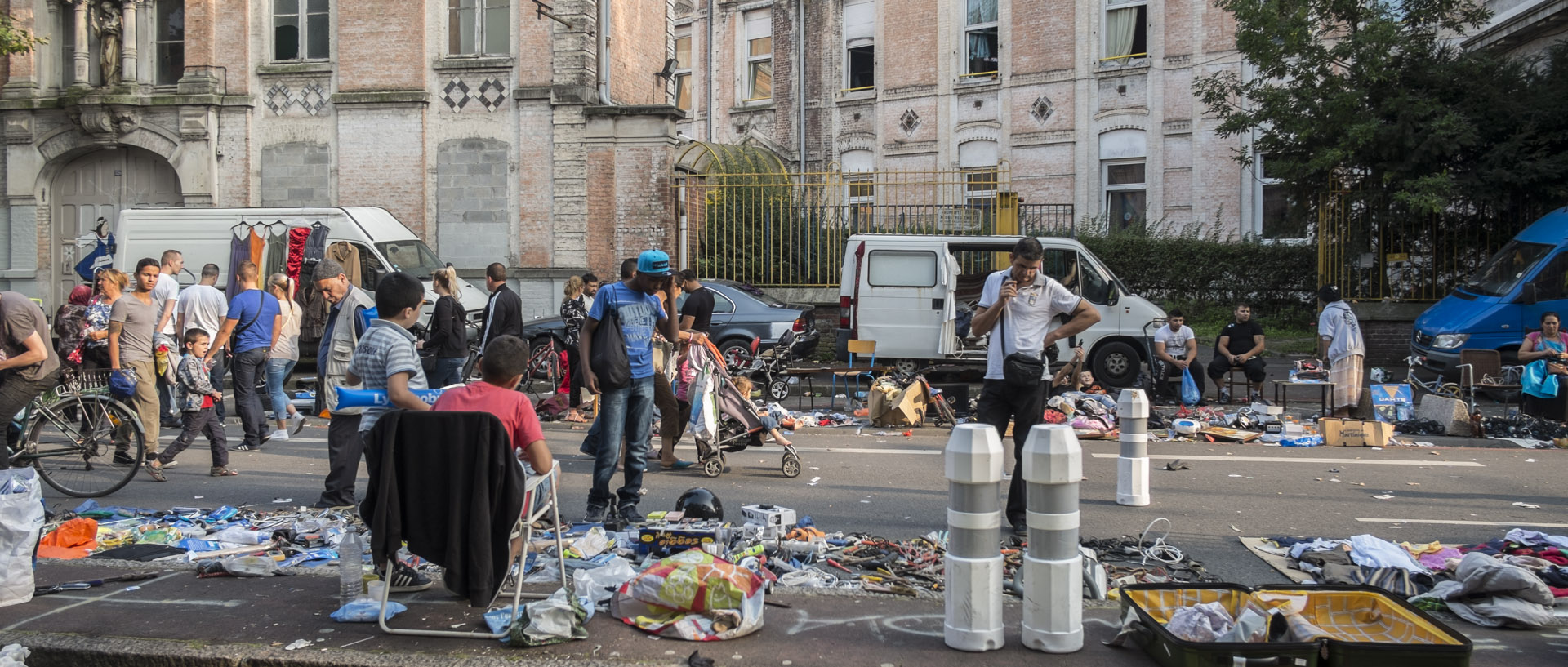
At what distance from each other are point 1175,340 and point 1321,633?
10765 millimetres

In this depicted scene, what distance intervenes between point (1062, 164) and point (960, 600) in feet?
73.7

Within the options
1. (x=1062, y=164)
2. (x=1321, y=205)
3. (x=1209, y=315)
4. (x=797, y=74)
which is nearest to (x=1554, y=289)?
(x=1321, y=205)

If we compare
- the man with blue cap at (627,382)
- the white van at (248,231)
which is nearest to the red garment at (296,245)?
the white van at (248,231)

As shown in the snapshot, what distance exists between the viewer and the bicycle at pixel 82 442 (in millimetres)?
8727

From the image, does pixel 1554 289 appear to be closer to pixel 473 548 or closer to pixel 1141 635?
pixel 1141 635

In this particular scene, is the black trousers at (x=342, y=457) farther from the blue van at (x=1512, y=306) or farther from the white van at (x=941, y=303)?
the blue van at (x=1512, y=306)

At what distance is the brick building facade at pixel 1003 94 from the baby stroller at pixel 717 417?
15.1 m

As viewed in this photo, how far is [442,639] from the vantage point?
5.05 meters

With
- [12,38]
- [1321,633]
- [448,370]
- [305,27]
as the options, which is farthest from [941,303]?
[12,38]

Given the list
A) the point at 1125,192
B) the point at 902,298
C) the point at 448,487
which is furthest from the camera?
the point at 1125,192

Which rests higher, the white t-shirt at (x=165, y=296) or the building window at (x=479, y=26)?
the building window at (x=479, y=26)

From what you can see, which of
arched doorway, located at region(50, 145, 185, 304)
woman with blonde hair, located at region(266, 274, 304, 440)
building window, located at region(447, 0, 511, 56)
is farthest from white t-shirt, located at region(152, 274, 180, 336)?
arched doorway, located at region(50, 145, 185, 304)

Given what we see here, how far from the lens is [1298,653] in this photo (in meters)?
4.29

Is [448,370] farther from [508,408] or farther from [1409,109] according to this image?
[1409,109]
